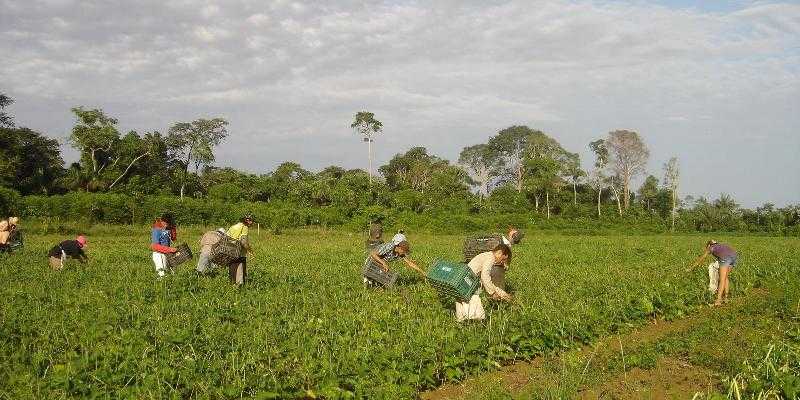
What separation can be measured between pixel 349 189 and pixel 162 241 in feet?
118

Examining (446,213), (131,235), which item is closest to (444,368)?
(131,235)

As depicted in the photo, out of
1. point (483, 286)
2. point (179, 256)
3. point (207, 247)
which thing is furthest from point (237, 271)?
point (483, 286)

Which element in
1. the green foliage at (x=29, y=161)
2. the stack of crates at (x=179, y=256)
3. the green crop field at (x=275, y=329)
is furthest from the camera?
the green foliage at (x=29, y=161)

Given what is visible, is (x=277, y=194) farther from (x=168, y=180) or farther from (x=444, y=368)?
(x=444, y=368)

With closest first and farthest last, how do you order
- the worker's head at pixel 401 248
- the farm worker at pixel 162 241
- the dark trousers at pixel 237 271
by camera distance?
the worker's head at pixel 401 248 < the dark trousers at pixel 237 271 < the farm worker at pixel 162 241

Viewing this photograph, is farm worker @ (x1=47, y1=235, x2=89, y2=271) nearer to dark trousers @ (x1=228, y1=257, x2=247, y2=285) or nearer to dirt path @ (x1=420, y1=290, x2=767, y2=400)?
dark trousers @ (x1=228, y1=257, x2=247, y2=285)

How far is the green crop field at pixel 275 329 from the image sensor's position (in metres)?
6.30

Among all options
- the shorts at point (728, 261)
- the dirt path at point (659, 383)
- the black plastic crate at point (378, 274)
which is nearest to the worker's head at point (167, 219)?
the black plastic crate at point (378, 274)

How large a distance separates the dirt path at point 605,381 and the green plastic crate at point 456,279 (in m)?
1.30

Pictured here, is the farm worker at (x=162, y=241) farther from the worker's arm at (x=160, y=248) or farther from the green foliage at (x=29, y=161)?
the green foliage at (x=29, y=161)

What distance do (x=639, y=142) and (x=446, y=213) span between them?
3235 cm

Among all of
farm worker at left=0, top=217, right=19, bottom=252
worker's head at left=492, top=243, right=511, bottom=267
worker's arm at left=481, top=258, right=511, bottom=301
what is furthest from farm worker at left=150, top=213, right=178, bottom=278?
worker's head at left=492, top=243, right=511, bottom=267

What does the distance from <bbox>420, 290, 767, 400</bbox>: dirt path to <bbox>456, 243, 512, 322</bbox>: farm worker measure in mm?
1134

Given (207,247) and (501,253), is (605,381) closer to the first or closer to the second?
(501,253)
